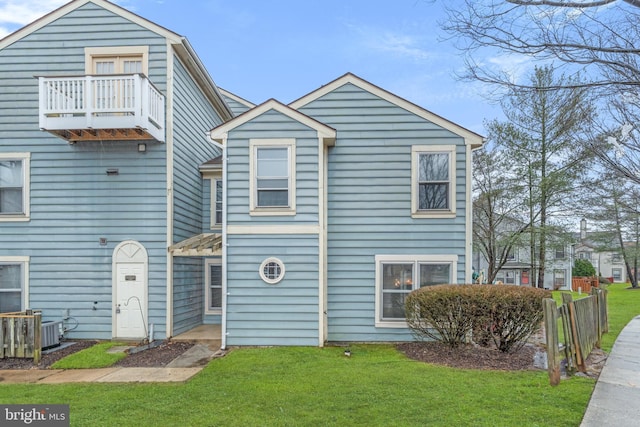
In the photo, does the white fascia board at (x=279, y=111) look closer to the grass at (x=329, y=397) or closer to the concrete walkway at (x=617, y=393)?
the grass at (x=329, y=397)

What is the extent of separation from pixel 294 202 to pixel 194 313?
180 inches

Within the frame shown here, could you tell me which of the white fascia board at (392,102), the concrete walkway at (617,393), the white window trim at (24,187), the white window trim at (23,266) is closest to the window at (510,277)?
the concrete walkway at (617,393)

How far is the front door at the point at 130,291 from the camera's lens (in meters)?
9.10

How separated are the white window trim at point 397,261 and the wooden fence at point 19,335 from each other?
6789 mm

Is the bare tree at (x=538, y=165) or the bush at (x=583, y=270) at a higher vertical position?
the bare tree at (x=538, y=165)

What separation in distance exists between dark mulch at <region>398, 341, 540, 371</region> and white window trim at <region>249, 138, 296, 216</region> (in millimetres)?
3882

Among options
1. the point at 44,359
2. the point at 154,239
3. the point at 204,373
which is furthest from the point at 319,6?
the point at 44,359

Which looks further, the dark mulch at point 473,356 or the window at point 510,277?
the window at point 510,277

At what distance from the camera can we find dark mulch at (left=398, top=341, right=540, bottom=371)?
6.47 meters

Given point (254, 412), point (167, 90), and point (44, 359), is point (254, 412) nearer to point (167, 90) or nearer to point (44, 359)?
point (44, 359)

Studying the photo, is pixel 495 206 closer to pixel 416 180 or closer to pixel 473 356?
pixel 416 180

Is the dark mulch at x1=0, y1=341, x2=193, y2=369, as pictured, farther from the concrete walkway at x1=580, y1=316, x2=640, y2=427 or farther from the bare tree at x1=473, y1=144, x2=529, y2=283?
the bare tree at x1=473, y1=144, x2=529, y2=283

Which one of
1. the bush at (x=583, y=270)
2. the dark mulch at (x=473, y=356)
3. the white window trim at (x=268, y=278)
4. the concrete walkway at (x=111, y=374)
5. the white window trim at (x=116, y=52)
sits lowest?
the bush at (x=583, y=270)

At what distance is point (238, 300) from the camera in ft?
27.3
